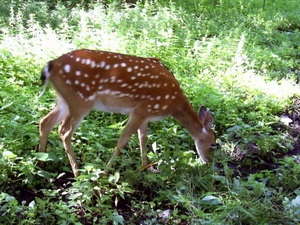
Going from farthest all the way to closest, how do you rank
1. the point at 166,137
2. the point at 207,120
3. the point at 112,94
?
the point at 166,137, the point at 207,120, the point at 112,94

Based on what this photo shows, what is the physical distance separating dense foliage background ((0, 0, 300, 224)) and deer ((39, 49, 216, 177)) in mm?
188

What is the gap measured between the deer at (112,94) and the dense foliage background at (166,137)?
0.19 m

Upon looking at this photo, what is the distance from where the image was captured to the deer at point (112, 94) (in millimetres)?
4715

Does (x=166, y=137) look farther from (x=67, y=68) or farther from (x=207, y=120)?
(x=67, y=68)

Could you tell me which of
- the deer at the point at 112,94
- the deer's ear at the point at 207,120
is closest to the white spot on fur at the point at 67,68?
the deer at the point at 112,94

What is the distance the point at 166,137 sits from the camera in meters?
5.62

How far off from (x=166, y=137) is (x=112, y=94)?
107cm

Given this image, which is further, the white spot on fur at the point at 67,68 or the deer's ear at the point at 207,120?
the deer's ear at the point at 207,120

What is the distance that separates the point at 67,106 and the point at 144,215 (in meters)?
1.39

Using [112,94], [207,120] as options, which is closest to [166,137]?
[207,120]

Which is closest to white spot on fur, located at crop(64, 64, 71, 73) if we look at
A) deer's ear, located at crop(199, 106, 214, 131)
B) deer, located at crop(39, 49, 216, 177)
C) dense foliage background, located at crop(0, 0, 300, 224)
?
deer, located at crop(39, 49, 216, 177)

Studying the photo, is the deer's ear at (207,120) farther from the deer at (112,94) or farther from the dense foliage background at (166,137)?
the dense foliage background at (166,137)

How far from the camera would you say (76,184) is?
4074mm

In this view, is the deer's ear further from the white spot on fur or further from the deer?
the white spot on fur
